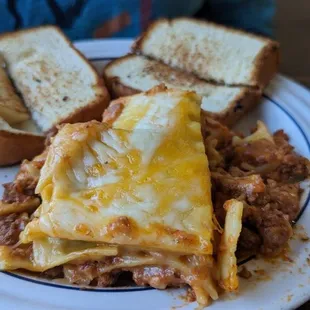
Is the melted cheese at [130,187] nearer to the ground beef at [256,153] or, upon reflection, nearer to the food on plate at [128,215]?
the food on plate at [128,215]

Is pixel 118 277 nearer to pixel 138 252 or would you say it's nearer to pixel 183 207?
pixel 138 252

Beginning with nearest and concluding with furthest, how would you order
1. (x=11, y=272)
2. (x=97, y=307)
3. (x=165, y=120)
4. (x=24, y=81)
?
1. (x=97, y=307)
2. (x=11, y=272)
3. (x=165, y=120)
4. (x=24, y=81)

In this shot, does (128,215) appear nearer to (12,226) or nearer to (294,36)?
(12,226)

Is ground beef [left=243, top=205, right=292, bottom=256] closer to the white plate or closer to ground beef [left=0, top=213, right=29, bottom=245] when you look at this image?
the white plate

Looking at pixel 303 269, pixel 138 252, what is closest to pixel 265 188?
pixel 303 269

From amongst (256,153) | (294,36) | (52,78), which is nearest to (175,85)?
(52,78)

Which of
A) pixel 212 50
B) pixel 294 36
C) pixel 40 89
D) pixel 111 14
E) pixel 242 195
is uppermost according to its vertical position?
pixel 242 195
